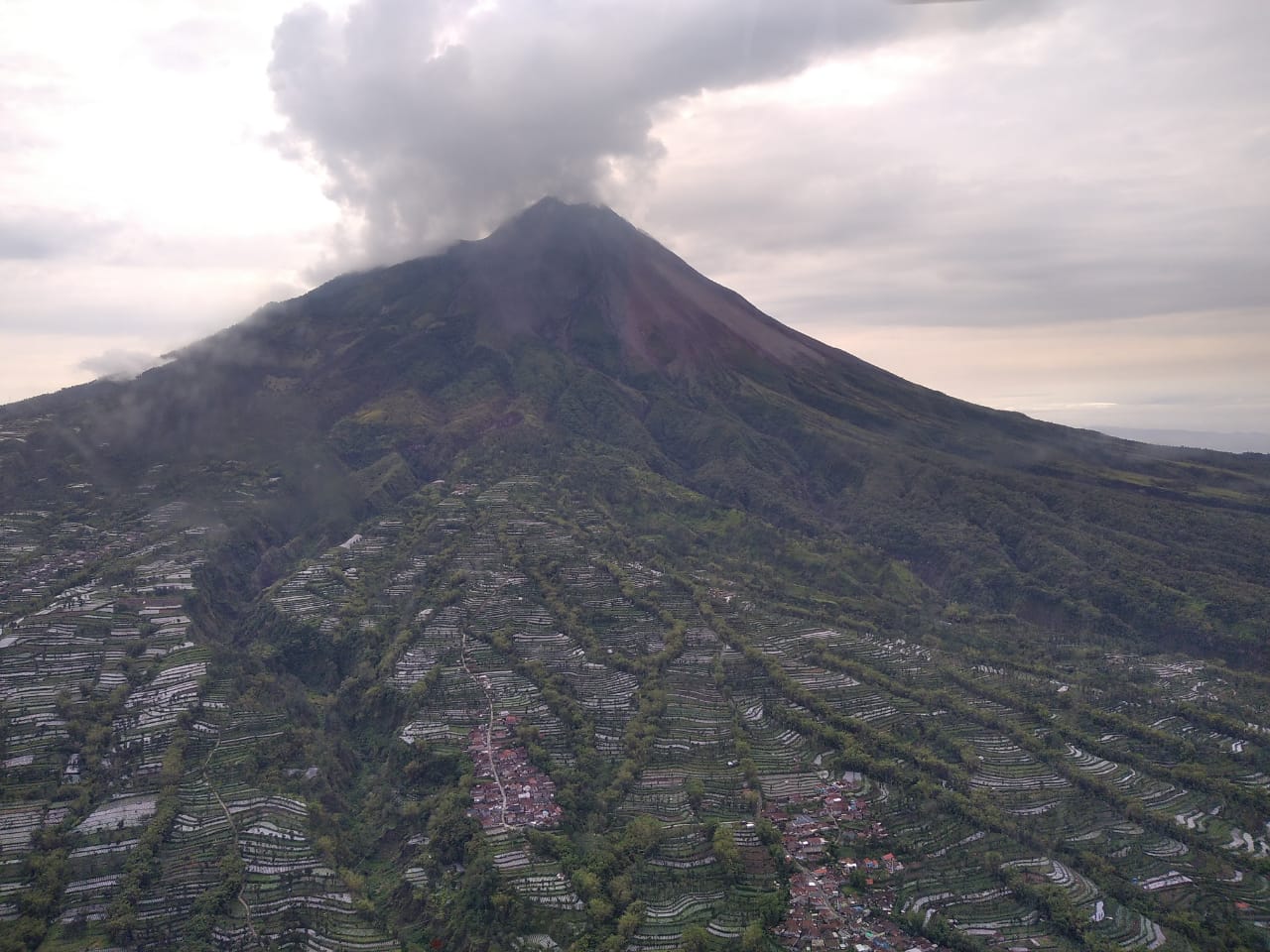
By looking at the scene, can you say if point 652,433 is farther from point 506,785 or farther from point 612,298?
point 506,785

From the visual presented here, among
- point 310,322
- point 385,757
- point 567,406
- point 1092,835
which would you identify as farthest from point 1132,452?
point 310,322

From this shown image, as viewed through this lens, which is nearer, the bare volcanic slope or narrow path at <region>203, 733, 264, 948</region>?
narrow path at <region>203, 733, 264, 948</region>

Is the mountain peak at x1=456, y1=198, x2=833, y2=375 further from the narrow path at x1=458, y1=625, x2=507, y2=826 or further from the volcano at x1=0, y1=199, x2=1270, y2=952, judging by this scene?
the narrow path at x1=458, y1=625, x2=507, y2=826

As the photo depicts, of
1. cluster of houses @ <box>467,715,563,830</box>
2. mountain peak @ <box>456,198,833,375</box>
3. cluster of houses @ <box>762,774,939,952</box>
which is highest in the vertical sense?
mountain peak @ <box>456,198,833,375</box>

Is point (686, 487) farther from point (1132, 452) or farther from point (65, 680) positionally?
point (1132, 452)

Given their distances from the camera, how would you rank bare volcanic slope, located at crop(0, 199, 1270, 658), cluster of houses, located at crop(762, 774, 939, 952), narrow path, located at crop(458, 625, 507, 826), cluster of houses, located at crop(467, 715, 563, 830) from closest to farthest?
1. cluster of houses, located at crop(762, 774, 939, 952)
2. cluster of houses, located at crop(467, 715, 563, 830)
3. narrow path, located at crop(458, 625, 507, 826)
4. bare volcanic slope, located at crop(0, 199, 1270, 658)

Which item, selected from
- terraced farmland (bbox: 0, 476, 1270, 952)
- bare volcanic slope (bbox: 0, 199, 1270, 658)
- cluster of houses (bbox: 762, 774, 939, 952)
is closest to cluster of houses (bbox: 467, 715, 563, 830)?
terraced farmland (bbox: 0, 476, 1270, 952)

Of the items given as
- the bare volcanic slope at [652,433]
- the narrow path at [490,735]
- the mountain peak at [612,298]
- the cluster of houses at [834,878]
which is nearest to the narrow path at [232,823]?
the narrow path at [490,735]
